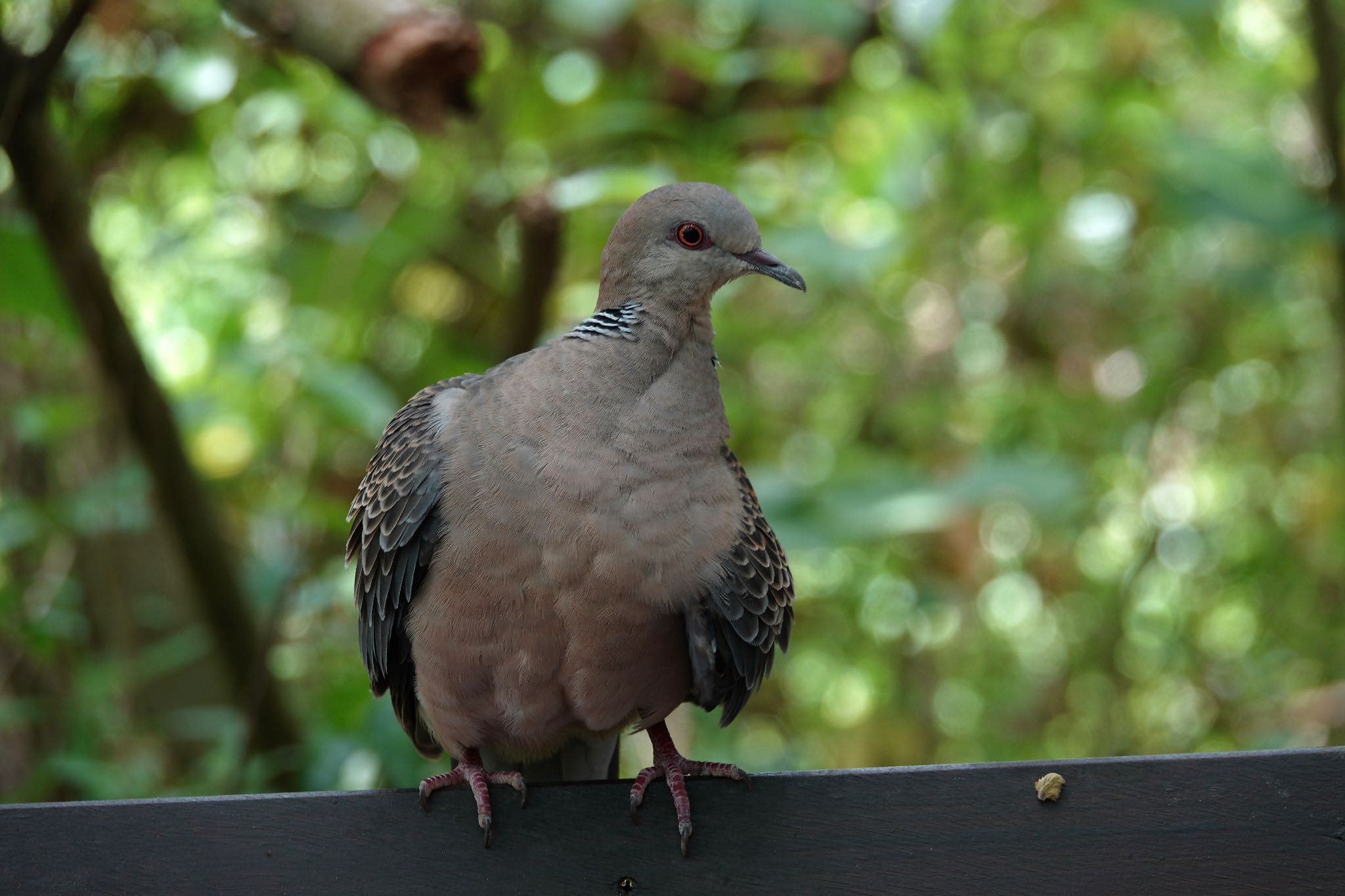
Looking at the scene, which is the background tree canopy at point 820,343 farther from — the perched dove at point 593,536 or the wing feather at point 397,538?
the perched dove at point 593,536

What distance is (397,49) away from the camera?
7.45 ft

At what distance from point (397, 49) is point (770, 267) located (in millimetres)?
759

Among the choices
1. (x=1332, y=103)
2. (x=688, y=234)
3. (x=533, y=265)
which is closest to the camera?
(x=688, y=234)

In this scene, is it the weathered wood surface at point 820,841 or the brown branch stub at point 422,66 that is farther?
the brown branch stub at point 422,66

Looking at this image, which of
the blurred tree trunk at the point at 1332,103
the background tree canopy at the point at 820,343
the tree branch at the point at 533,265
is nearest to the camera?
the tree branch at the point at 533,265

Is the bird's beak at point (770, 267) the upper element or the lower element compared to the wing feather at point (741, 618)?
upper

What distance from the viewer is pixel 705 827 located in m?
1.98

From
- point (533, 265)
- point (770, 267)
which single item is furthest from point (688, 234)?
point (533, 265)

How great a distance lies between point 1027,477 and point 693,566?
152 cm

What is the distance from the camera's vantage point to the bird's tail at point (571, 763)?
2.46m

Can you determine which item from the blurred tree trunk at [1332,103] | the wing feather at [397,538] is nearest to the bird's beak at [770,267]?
the wing feather at [397,538]

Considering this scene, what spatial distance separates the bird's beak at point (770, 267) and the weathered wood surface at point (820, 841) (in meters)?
0.86

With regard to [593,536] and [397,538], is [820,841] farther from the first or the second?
[397,538]

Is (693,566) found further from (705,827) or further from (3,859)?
(3,859)
